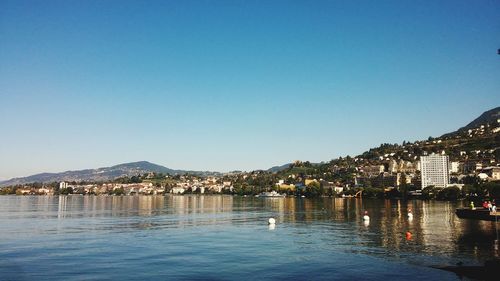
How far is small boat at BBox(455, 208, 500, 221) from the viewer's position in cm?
6898

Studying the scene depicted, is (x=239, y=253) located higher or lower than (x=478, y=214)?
lower

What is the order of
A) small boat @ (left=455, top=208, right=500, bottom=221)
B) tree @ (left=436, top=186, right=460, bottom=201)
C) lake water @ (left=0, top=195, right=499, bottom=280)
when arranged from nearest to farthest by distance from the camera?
lake water @ (left=0, top=195, right=499, bottom=280) → small boat @ (left=455, top=208, right=500, bottom=221) → tree @ (left=436, top=186, right=460, bottom=201)

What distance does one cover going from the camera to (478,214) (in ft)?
241

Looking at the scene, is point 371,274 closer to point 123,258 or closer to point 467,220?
point 123,258

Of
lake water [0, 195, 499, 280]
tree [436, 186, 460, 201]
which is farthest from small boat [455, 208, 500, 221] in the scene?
tree [436, 186, 460, 201]

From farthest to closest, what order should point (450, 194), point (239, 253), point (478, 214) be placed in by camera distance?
point (450, 194) < point (478, 214) < point (239, 253)

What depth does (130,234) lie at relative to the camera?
178 ft

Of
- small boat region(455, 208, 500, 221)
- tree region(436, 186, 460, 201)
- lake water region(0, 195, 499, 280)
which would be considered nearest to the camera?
lake water region(0, 195, 499, 280)

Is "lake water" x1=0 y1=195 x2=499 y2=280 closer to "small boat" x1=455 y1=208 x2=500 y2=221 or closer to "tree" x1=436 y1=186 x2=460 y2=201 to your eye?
"small boat" x1=455 y1=208 x2=500 y2=221

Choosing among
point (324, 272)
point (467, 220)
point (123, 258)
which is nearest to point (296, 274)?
point (324, 272)

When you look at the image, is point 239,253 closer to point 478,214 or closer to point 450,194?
point 478,214

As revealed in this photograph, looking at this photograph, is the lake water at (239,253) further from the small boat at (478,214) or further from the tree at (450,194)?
the tree at (450,194)

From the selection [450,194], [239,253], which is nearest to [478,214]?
[239,253]

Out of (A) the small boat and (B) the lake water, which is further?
(A) the small boat
